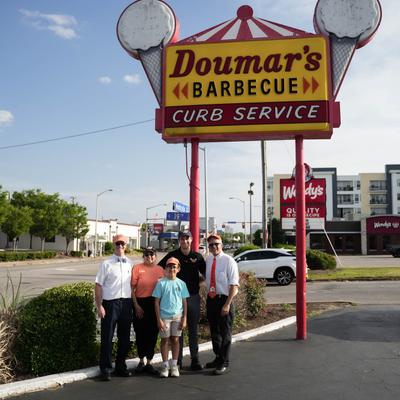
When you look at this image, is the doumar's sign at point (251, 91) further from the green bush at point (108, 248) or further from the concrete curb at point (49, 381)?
the green bush at point (108, 248)

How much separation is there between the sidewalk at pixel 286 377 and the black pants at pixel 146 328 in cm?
34

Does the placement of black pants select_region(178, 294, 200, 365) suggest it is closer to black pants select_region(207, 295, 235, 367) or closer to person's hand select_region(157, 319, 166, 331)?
black pants select_region(207, 295, 235, 367)

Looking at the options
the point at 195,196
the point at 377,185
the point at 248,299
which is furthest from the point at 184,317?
the point at 377,185

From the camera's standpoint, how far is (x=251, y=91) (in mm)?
8055

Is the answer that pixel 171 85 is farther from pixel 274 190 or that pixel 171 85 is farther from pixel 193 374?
pixel 274 190

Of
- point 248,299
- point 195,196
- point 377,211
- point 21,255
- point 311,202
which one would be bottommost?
point 21,255

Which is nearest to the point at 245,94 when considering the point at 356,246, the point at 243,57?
the point at 243,57

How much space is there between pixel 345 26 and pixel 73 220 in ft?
175

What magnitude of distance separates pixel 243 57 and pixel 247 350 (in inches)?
192

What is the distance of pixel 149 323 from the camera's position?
603cm

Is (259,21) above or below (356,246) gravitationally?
above

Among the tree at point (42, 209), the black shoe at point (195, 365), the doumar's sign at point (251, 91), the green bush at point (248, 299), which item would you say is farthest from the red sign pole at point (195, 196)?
the tree at point (42, 209)

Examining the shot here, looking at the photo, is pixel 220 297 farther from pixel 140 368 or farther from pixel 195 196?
pixel 195 196

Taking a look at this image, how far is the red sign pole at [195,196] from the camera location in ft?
26.7
